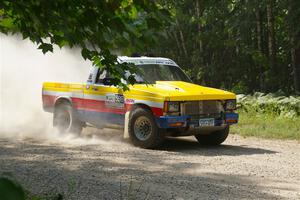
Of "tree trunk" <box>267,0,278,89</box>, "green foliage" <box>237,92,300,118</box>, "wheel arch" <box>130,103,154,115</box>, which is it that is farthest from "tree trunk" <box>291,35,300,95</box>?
"wheel arch" <box>130,103,154,115</box>

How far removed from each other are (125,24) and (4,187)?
7.26 ft

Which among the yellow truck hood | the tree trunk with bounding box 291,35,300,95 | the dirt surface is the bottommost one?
the dirt surface

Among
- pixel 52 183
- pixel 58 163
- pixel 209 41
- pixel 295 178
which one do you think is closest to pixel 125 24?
pixel 52 183

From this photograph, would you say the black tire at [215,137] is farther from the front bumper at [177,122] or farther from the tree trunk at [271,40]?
the tree trunk at [271,40]

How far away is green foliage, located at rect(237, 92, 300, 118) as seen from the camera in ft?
52.5

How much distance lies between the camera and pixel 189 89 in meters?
Result: 11.2

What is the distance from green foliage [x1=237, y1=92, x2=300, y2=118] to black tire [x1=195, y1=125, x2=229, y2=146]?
452 centimetres

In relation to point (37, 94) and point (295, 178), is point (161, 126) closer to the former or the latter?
point (295, 178)

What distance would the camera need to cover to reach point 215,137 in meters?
11.8

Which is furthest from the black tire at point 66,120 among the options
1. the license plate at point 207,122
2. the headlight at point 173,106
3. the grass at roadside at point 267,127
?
the grass at roadside at point 267,127

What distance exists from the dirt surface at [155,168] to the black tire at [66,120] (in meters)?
0.49

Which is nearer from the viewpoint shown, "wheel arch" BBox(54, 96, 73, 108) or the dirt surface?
the dirt surface

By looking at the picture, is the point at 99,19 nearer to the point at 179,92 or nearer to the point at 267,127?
the point at 179,92

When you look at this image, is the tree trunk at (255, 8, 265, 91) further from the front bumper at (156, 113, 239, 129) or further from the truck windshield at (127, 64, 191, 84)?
the front bumper at (156, 113, 239, 129)
